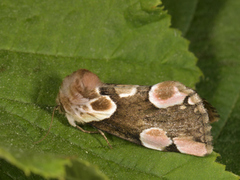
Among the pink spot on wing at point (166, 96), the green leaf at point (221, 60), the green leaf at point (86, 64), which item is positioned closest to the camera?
the green leaf at point (86, 64)

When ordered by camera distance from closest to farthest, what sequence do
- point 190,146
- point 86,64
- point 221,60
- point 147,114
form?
1. point 190,146
2. point 147,114
3. point 86,64
4. point 221,60

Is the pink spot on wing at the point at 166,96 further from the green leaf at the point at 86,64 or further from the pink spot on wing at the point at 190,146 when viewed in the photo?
Result: the green leaf at the point at 86,64

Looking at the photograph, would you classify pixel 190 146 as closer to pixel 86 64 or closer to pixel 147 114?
pixel 147 114

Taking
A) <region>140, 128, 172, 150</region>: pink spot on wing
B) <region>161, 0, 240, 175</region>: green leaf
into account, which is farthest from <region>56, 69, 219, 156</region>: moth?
<region>161, 0, 240, 175</region>: green leaf

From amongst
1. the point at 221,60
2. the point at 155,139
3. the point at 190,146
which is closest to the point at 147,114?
the point at 155,139

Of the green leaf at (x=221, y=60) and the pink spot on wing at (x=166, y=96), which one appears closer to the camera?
the pink spot on wing at (x=166, y=96)

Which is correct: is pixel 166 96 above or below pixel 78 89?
below

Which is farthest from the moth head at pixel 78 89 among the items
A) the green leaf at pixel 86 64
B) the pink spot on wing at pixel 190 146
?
the pink spot on wing at pixel 190 146
